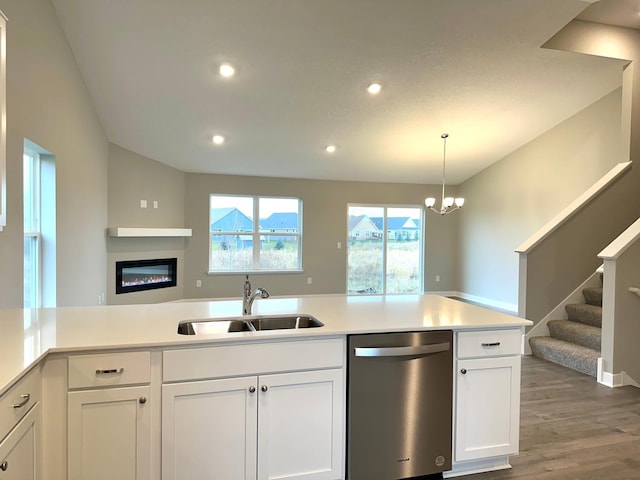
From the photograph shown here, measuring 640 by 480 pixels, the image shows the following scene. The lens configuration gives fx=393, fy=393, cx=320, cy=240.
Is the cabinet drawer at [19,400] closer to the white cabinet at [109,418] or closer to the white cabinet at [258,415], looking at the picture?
the white cabinet at [109,418]

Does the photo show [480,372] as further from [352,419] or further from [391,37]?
[391,37]

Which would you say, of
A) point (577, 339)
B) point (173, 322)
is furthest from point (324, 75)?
point (577, 339)

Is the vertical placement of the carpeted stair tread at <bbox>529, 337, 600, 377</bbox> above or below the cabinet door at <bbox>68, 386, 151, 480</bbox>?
below

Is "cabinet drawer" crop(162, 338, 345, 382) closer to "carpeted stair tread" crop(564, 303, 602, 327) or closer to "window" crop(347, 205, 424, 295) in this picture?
"carpeted stair tread" crop(564, 303, 602, 327)

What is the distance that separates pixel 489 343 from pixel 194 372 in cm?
151

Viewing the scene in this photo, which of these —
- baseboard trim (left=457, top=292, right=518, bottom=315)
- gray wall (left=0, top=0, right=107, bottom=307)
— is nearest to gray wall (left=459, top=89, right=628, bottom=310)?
baseboard trim (left=457, top=292, right=518, bottom=315)

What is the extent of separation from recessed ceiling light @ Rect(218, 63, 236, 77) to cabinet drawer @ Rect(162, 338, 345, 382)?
128 inches

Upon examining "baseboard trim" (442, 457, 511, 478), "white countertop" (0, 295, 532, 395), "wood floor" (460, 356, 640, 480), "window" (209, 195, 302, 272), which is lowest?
"wood floor" (460, 356, 640, 480)

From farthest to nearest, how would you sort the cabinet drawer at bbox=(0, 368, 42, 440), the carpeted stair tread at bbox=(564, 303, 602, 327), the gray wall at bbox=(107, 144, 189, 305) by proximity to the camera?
the gray wall at bbox=(107, 144, 189, 305) < the carpeted stair tread at bbox=(564, 303, 602, 327) < the cabinet drawer at bbox=(0, 368, 42, 440)

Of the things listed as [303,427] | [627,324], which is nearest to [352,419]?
[303,427]

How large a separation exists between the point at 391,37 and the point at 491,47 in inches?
44.9

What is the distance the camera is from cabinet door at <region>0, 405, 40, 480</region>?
1245mm

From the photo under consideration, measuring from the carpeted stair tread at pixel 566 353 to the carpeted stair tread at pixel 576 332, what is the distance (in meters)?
0.06

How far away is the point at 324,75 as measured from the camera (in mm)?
4359
